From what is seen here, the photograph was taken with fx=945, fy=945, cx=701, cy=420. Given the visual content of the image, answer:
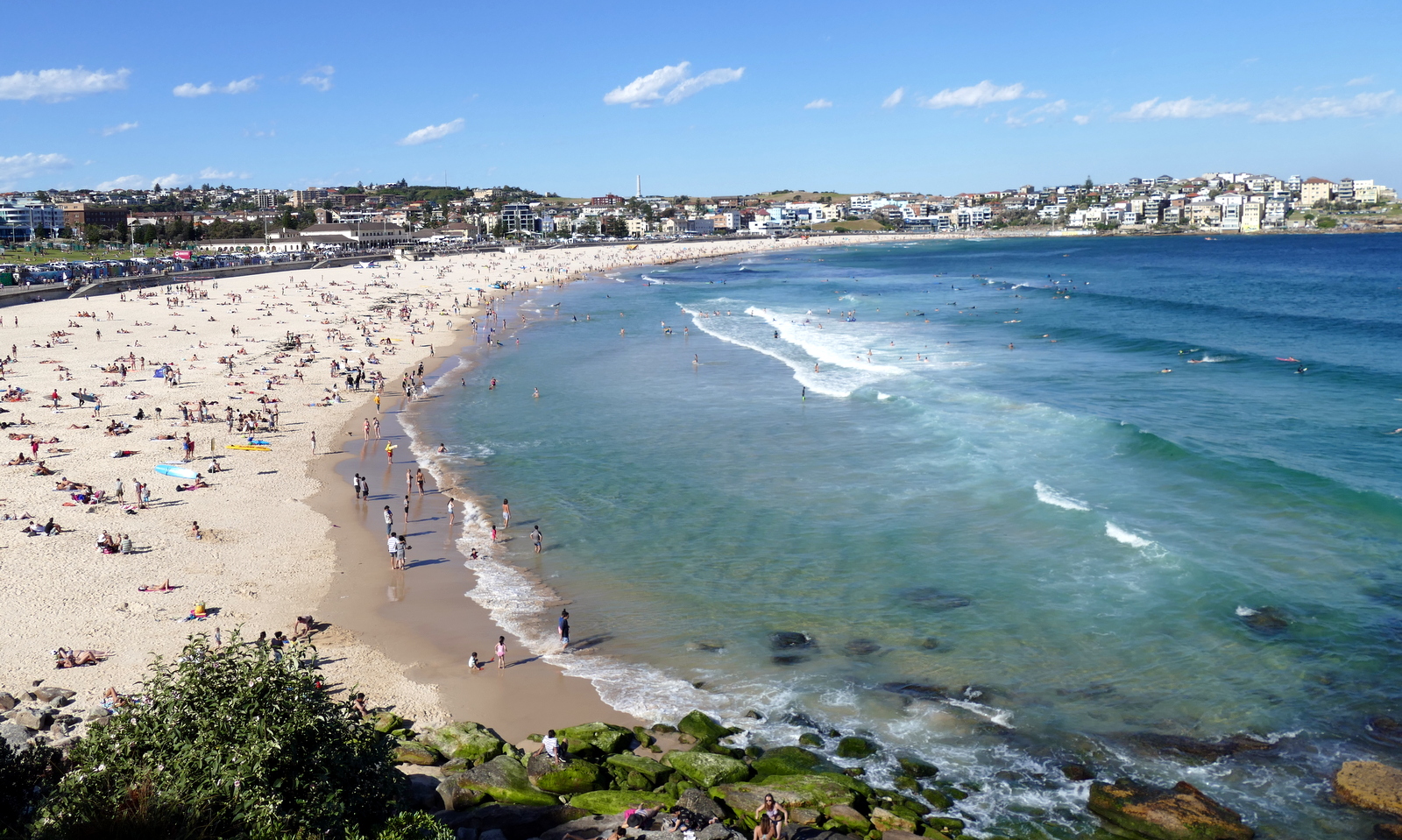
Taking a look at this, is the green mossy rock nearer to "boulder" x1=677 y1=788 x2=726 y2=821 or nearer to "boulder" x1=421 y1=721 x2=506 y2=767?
"boulder" x1=677 y1=788 x2=726 y2=821

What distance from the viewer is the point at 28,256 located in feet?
326

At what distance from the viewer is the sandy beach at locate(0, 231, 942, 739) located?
16.8 metres

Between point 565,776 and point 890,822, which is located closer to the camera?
point 890,822

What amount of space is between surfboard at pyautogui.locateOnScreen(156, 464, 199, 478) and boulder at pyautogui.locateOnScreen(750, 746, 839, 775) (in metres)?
20.4

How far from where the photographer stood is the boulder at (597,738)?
1397cm

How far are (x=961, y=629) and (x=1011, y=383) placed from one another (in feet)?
85.0

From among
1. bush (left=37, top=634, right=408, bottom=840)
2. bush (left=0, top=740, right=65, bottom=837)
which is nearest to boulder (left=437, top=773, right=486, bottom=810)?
bush (left=37, top=634, right=408, bottom=840)

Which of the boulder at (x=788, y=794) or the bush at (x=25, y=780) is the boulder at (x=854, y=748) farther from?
the bush at (x=25, y=780)

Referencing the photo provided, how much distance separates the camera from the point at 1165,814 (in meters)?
12.7

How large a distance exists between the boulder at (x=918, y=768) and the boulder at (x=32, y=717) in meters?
12.7

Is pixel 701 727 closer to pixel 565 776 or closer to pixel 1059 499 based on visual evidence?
pixel 565 776

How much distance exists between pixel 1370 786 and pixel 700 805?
30.8 feet

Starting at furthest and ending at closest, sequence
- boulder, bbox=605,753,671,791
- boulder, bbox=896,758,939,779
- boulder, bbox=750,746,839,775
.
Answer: boulder, bbox=896,758,939,779, boulder, bbox=750,746,839,775, boulder, bbox=605,753,671,791

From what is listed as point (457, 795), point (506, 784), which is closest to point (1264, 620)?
point (506, 784)
